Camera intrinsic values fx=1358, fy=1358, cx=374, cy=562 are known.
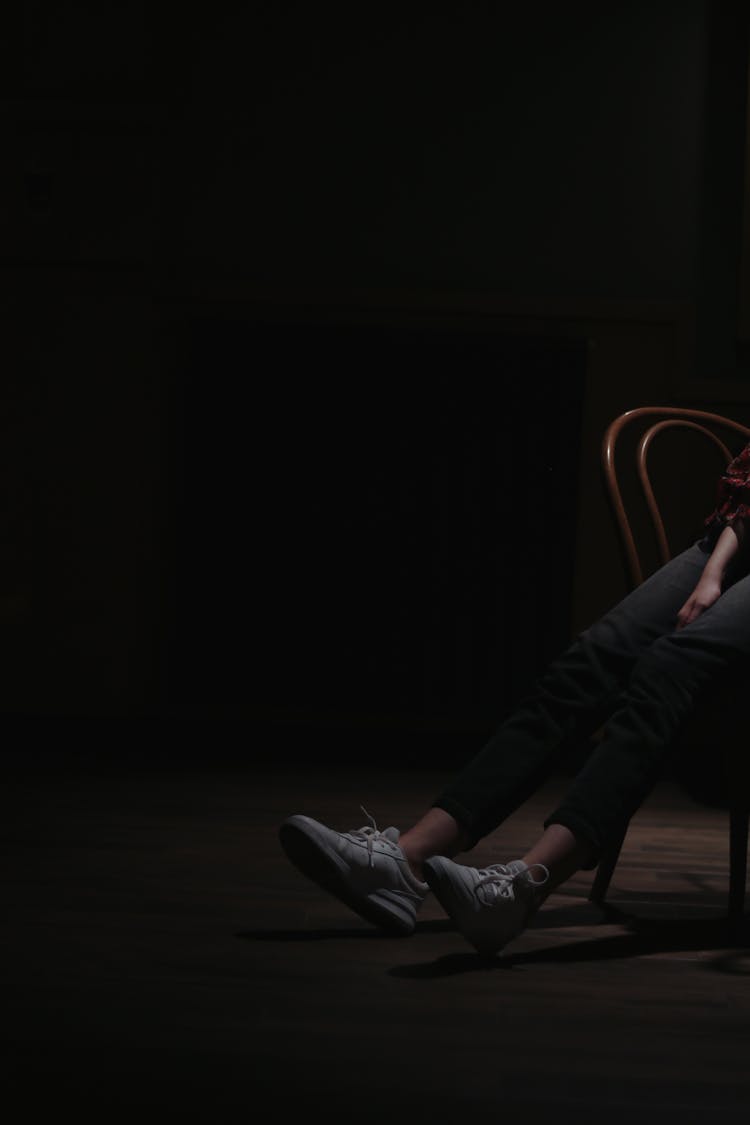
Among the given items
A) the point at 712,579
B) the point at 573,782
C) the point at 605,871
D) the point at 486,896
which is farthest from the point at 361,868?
the point at 712,579

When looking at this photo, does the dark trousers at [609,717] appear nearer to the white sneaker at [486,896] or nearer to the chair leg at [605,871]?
the white sneaker at [486,896]

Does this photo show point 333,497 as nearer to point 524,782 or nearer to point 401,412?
point 401,412

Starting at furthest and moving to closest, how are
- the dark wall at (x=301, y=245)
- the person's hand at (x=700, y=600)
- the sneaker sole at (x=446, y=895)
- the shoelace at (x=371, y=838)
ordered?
the dark wall at (x=301, y=245) < the person's hand at (x=700, y=600) < the shoelace at (x=371, y=838) < the sneaker sole at (x=446, y=895)

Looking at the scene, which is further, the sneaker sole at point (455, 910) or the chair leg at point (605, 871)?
the chair leg at point (605, 871)

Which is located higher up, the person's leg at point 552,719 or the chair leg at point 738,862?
the person's leg at point 552,719

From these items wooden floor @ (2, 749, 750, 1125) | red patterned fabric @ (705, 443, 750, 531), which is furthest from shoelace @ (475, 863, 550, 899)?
red patterned fabric @ (705, 443, 750, 531)

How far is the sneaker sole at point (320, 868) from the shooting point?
160 centimetres

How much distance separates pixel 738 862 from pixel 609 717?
0.35m

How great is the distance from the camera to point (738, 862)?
1927 millimetres

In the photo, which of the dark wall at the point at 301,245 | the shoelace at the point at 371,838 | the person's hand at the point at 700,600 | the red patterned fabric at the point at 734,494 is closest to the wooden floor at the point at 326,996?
the shoelace at the point at 371,838

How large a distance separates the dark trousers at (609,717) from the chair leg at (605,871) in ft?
0.91

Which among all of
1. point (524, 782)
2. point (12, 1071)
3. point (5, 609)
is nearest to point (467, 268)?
point (5, 609)

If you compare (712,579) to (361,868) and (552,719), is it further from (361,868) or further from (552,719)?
(361,868)

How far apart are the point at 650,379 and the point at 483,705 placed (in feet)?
3.49
